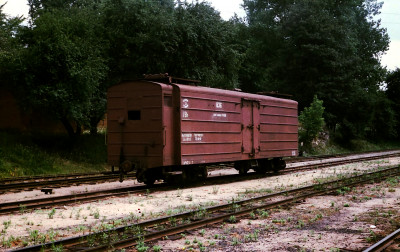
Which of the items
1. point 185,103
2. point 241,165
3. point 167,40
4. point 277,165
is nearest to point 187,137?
point 185,103

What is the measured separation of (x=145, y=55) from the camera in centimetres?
2298

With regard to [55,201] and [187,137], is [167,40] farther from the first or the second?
[55,201]

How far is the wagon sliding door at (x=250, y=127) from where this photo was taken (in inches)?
659

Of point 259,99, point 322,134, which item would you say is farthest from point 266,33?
point 259,99

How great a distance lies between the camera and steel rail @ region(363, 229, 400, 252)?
20.7 feet

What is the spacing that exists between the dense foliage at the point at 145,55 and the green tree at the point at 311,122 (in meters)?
4.95

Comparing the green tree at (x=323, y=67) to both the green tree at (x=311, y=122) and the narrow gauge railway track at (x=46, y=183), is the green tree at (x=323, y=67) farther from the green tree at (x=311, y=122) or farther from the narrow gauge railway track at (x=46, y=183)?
the narrow gauge railway track at (x=46, y=183)

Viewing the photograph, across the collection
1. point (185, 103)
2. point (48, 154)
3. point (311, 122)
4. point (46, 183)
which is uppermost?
point (311, 122)

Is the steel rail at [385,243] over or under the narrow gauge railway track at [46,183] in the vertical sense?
under

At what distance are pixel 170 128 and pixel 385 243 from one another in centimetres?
813

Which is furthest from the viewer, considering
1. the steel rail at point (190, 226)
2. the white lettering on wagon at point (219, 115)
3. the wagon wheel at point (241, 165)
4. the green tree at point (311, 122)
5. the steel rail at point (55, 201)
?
the green tree at point (311, 122)

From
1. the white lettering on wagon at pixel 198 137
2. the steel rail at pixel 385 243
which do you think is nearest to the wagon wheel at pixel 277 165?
the white lettering on wagon at pixel 198 137

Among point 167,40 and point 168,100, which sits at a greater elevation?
point 167,40

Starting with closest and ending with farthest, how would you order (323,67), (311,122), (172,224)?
(172,224), (311,122), (323,67)
